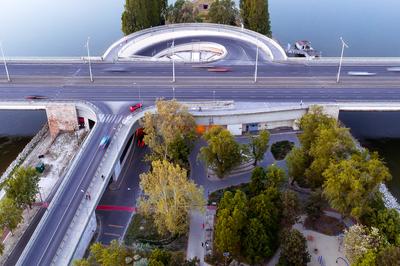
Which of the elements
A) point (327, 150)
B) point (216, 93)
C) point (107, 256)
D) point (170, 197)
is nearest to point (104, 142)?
point (170, 197)

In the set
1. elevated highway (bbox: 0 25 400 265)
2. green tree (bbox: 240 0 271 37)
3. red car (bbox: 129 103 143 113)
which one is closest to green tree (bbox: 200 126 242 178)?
elevated highway (bbox: 0 25 400 265)

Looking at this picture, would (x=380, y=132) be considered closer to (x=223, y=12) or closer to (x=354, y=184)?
(x=354, y=184)

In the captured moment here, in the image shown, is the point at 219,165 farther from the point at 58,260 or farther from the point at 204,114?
the point at 58,260

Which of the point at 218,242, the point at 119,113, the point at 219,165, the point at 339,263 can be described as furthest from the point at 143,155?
the point at 339,263

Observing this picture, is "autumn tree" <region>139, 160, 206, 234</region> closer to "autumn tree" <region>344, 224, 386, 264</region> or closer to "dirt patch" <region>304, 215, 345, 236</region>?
"dirt patch" <region>304, 215, 345, 236</region>

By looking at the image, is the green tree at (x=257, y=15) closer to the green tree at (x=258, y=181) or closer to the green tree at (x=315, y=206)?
the green tree at (x=258, y=181)

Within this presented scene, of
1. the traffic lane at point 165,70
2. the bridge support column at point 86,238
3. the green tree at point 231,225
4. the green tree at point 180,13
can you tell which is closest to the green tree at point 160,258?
the green tree at point 231,225
